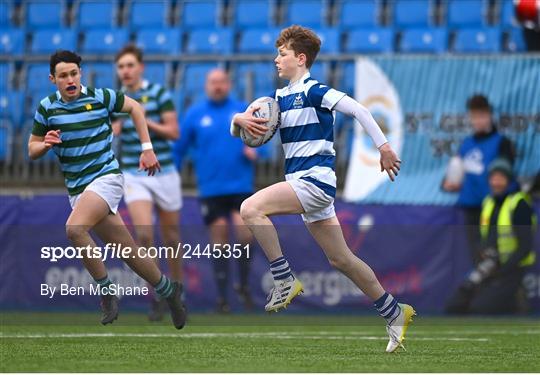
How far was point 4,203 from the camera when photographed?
13312 millimetres

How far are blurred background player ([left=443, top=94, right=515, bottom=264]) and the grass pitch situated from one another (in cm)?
160

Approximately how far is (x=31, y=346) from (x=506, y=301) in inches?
213

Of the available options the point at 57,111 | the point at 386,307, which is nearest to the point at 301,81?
the point at 386,307

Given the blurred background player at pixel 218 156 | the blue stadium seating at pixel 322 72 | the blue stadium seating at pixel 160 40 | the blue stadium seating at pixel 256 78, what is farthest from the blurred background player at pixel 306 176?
the blue stadium seating at pixel 160 40

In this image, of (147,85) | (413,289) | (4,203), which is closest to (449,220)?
(413,289)

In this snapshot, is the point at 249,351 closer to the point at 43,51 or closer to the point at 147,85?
the point at 147,85

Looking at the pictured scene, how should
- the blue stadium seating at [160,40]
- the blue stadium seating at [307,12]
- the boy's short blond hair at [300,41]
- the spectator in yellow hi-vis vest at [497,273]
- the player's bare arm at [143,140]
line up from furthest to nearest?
the blue stadium seating at [160,40] → the blue stadium seating at [307,12] → the spectator in yellow hi-vis vest at [497,273] → the player's bare arm at [143,140] → the boy's short blond hair at [300,41]

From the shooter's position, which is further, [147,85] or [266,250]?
[147,85]

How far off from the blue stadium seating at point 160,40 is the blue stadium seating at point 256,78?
256cm

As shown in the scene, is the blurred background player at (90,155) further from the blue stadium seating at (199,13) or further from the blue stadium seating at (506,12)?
the blue stadium seating at (199,13)

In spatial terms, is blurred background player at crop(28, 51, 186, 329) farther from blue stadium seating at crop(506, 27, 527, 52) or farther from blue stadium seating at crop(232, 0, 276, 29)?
blue stadium seating at crop(232, 0, 276, 29)

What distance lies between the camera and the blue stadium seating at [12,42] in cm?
1744

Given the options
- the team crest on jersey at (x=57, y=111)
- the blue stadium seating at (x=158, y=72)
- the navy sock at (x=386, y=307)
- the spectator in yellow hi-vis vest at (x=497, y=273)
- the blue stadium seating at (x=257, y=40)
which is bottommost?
the spectator in yellow hi-vis vest at (x=497, y=273)

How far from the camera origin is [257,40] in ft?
55.2
